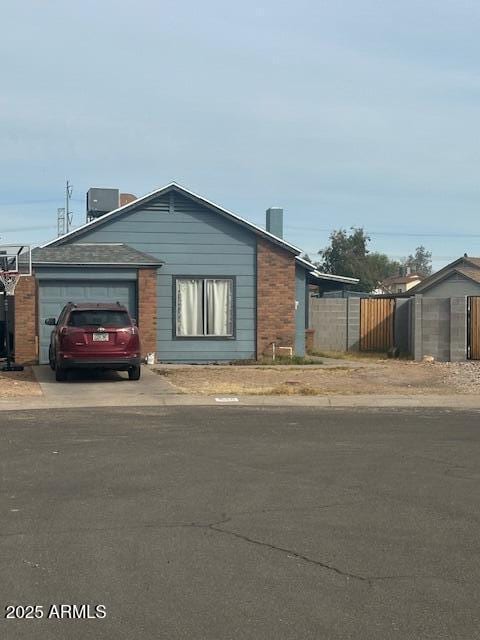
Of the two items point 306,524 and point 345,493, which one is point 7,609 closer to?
point 306,524

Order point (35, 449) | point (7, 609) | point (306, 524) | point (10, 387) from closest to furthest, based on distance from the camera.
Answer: point (7, 609) → point (306, 524) → point (35, 449) → point (10, 387)

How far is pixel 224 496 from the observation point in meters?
7.66

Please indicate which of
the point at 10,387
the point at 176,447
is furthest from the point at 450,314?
the point at 176,447

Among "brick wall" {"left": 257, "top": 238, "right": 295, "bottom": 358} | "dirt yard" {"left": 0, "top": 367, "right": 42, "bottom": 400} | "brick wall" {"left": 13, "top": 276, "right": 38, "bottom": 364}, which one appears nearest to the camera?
"dirt yard" {"left": 0, "top": 367, "right": 42, "bottom": 400}

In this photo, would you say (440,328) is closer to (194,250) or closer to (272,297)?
(272,297)

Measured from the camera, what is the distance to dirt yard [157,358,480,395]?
16.9 metres

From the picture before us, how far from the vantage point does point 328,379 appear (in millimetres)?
19109

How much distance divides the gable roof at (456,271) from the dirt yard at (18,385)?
25.9 m

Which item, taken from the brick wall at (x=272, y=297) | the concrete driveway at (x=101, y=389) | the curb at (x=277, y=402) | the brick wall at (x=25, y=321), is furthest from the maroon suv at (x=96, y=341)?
the brick wall at (x=272, y=297)

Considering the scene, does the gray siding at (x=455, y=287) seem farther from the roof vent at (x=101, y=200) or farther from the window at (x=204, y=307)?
the window at (x=204, y=307)

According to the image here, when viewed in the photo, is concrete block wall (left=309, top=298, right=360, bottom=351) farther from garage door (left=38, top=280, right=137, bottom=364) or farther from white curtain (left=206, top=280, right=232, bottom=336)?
garage door (left=38, top=280, right=137, bottom=364)

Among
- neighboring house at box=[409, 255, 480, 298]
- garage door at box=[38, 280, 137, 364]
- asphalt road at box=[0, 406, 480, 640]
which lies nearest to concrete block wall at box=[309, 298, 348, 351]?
garage door at box=[38, 280, 137, 364]

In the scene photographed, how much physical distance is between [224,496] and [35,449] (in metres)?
3.22

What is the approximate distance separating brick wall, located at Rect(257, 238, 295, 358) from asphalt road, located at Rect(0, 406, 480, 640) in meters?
11.7
